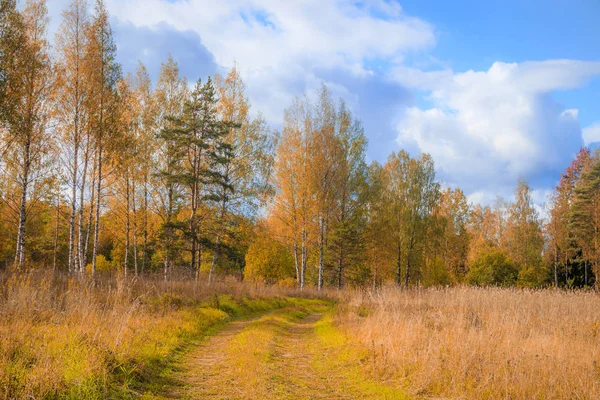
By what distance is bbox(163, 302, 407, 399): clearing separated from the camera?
5.86 metres

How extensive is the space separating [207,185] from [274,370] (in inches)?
632

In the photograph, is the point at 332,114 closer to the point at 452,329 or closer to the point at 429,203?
the point at 429,203

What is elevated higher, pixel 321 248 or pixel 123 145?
pixel 123 145

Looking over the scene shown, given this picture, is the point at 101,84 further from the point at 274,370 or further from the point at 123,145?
the point at 274,370

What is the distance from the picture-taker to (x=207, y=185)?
2189cm

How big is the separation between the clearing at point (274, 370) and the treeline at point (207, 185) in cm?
971

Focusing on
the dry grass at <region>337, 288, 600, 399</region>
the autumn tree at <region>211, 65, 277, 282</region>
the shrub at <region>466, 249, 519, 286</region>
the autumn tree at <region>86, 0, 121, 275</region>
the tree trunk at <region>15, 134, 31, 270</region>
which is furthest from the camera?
the shrub at <region>466, 249, 519, 286</region>

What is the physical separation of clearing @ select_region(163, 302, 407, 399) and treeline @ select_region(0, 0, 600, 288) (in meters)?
9.71

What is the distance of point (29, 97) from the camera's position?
1659cm

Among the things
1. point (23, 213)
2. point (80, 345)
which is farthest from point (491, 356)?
point (23, 213)

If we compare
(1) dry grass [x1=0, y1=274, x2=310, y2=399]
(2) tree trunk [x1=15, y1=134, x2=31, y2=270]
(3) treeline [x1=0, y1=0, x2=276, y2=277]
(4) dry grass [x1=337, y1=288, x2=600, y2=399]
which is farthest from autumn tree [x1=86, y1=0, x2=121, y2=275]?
(4) dry grass [x1=337, y1=288, x2=600, y2=399]

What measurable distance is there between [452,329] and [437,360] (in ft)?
6.09

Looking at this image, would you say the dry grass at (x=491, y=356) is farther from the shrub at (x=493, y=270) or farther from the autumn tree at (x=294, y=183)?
the shrub at (x=493, y=270)

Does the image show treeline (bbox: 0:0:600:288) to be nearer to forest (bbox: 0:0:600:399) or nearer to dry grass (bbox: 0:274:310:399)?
forest (bbox: 0:0:600:399)
